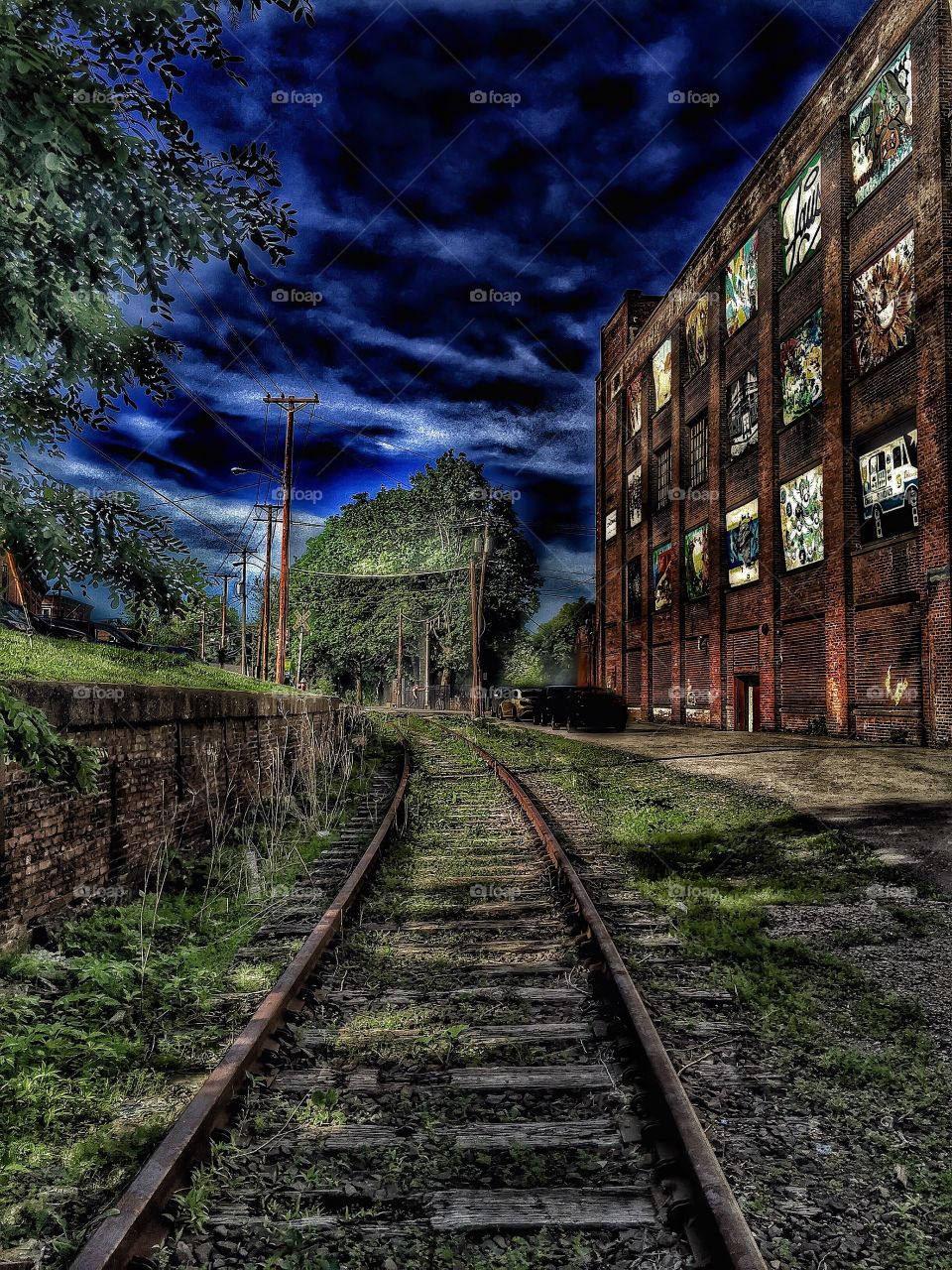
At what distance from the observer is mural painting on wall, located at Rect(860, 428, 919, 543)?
58.2 ft

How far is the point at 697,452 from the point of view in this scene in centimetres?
3145

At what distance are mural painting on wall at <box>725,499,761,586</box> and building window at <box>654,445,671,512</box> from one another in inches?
252

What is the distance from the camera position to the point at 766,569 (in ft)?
79.9

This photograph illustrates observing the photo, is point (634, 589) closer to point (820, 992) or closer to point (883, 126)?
point (883, 126)

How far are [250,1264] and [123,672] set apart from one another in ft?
19.4

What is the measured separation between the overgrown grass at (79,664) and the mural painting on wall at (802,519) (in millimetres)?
17549

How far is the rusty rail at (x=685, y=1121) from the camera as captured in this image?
6.68ft

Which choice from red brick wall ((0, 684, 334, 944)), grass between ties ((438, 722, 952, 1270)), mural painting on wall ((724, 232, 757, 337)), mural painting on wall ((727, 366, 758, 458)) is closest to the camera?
grass between ties ((438, 722, 952, 1270))

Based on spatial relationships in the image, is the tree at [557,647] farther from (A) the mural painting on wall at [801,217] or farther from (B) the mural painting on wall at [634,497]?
(A) the mural painting on wall at [801,217]

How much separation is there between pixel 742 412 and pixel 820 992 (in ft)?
84.3

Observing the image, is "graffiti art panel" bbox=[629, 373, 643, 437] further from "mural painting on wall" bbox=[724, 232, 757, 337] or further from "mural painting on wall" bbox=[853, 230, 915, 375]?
"mural painting on wall" bbox=[853, 230, 915, 375]

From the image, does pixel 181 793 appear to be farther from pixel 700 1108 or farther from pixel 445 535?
pixel 445 535

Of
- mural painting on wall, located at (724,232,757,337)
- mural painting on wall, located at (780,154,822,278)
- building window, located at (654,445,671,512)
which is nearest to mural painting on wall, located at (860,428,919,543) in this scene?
mural painting on wall, located at (780,154,822,278)

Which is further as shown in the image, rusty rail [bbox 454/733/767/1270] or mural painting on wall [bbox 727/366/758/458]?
mural painting on wall [bbox 727/366/758/458]
